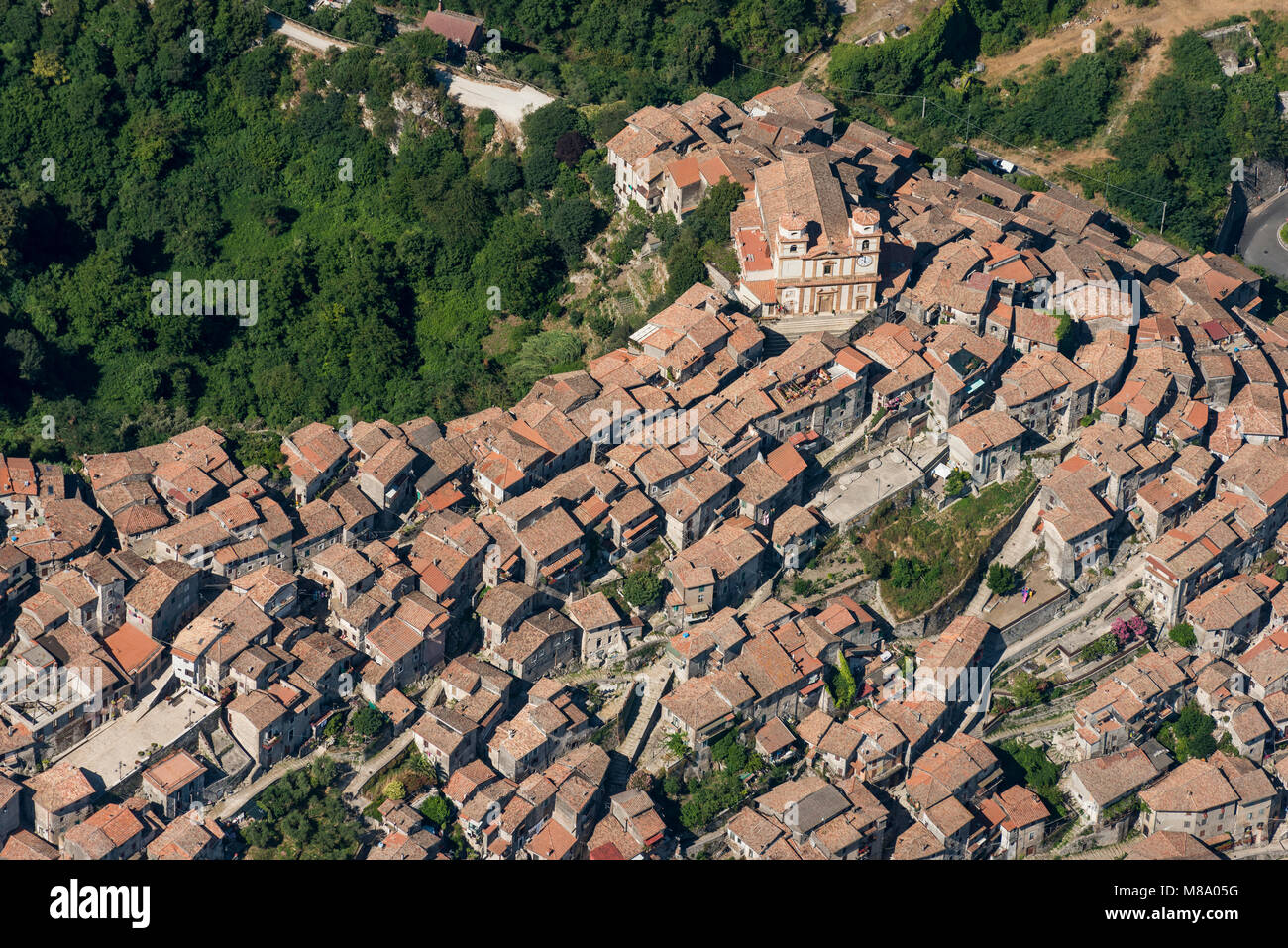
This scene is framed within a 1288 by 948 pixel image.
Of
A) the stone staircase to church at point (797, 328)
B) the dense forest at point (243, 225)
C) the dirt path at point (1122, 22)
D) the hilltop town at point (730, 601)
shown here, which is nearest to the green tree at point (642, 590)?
the hilltop town at point (730, 601)

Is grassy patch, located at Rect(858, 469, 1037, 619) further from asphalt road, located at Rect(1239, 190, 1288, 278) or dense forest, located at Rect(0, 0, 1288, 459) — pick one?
asphalt road, located at Rect(1239, 190, 1288, 278)

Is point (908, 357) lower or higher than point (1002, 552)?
higher

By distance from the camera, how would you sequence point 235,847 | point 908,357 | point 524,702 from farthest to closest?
point 908,357 → point 524,702 → point 235,847

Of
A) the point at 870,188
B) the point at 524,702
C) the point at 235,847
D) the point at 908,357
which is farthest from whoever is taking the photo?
the point at 870,188

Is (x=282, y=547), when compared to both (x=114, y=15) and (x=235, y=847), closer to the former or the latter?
(x=235, y=847)

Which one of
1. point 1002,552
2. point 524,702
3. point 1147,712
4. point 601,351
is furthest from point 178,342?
point 1147,712

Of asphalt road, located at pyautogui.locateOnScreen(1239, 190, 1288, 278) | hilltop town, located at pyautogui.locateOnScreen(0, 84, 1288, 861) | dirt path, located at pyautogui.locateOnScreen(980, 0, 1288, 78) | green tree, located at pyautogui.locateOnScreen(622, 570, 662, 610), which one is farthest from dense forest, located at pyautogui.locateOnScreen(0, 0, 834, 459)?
asphalt road, located at pyautogui.locateOnScreen(1239, 190, 1288, 278)

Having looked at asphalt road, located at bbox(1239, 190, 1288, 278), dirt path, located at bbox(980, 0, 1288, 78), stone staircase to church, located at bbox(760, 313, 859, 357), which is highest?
dirt path, located at bbox(980, 0, 1288, 78)
